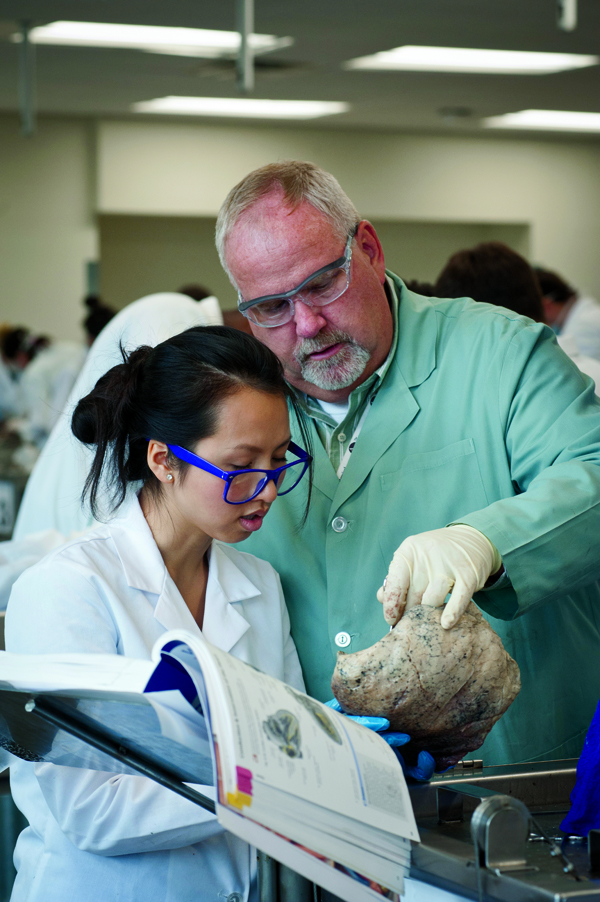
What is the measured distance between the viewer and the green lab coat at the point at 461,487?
1.44m

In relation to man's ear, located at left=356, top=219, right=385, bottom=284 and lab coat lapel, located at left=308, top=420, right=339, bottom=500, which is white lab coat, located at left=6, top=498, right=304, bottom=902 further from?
man's ear, located at left=356, top=219, right=385, bottom=284

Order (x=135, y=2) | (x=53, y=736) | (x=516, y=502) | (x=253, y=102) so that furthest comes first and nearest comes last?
(x=253, y=102) → (x=135, y=2) → (x=516, y=502) → (x=53, y=736)

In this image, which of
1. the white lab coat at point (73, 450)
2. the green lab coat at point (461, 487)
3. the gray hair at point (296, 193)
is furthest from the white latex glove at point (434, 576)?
the white lab coat at point (73, 450)

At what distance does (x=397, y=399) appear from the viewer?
1583 millimetres

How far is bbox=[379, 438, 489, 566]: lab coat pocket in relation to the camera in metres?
1.51

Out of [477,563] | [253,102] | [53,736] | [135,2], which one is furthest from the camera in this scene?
[253,102]

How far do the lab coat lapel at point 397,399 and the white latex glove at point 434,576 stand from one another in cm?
38

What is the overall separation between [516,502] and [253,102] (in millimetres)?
7073

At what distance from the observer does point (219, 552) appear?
1.50 metres

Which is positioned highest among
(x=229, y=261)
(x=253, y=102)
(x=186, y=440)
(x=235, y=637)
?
(x=253, y=102)

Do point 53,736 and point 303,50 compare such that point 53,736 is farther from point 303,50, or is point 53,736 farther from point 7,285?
point 7,285

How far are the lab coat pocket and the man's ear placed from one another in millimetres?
357

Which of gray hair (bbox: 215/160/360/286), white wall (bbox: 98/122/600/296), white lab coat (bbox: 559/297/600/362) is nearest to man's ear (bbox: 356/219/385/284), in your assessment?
gray hair (bbox: 215/160/360/286)

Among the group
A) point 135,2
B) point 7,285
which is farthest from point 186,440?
point 7,285
